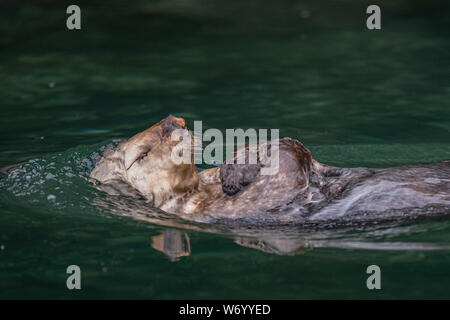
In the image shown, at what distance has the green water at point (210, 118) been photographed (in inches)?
146

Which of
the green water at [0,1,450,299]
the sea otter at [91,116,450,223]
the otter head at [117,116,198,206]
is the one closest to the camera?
the green water at [0,1,450,299]

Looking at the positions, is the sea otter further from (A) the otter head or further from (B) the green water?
(B) the green water

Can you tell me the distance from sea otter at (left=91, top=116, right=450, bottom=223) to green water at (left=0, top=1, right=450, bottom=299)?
14 centimetres

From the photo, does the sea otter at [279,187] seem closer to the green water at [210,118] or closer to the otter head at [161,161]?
the otter head at [161,161]

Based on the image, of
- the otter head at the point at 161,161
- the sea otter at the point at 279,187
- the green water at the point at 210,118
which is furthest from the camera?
the otter head at the point at 161,161

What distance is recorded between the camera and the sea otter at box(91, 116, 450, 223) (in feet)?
13.6

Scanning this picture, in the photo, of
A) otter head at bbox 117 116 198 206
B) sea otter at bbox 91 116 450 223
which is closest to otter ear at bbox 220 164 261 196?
sea otter at bbox 91 116 450 223

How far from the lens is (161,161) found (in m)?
4.32

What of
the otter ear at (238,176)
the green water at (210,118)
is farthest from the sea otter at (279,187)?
the green water at (210,118)

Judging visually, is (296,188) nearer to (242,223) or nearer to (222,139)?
(242,223)

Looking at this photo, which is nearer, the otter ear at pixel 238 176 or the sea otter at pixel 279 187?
the sea otter at pixel 279 187

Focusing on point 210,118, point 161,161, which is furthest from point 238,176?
point 210,118
